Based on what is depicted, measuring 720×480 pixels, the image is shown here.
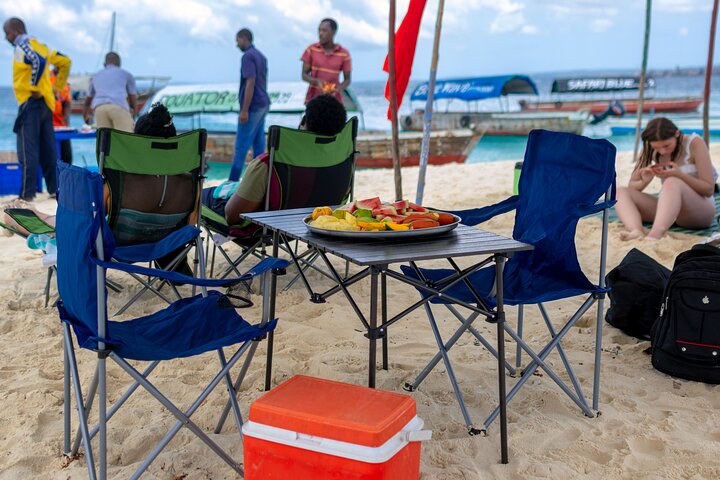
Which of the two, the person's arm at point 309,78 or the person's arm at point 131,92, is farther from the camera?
the person's arm at point 131,92

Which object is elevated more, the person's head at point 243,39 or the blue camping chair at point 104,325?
the person's head at point 243,39

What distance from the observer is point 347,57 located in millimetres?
7012

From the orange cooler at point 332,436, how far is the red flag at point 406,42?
344 centimetres

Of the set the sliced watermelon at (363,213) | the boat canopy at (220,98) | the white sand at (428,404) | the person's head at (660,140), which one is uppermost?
the boat canopy at (220,98)

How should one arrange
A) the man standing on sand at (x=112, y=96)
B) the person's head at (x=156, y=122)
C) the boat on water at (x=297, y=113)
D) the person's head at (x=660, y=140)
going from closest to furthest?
the person's head at (x=156, y=122), the person's head at (x=660, y=140), the man standing on sand at (x=112, y=96), the boat on water at (x=297, y=113)

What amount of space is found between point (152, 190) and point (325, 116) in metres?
0.90

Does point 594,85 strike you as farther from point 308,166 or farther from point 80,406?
point 80,406

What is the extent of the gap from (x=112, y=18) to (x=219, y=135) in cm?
1770

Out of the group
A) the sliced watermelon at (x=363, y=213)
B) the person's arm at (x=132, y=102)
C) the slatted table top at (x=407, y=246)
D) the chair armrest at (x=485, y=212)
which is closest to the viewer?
the slatted table top at (x=407, y=246)

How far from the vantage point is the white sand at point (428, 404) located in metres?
2.17

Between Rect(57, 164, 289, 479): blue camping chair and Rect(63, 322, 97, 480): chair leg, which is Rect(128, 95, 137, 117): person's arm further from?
Rect(63, 322, 97, 480): chair leg

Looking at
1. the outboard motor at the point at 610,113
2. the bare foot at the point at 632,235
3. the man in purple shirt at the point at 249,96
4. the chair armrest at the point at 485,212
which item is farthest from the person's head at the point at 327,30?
the outboard motor at the point at 610,113

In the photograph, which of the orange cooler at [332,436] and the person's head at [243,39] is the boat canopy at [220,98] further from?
the orange cooler at [332,436]

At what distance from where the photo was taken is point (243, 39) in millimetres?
6930
